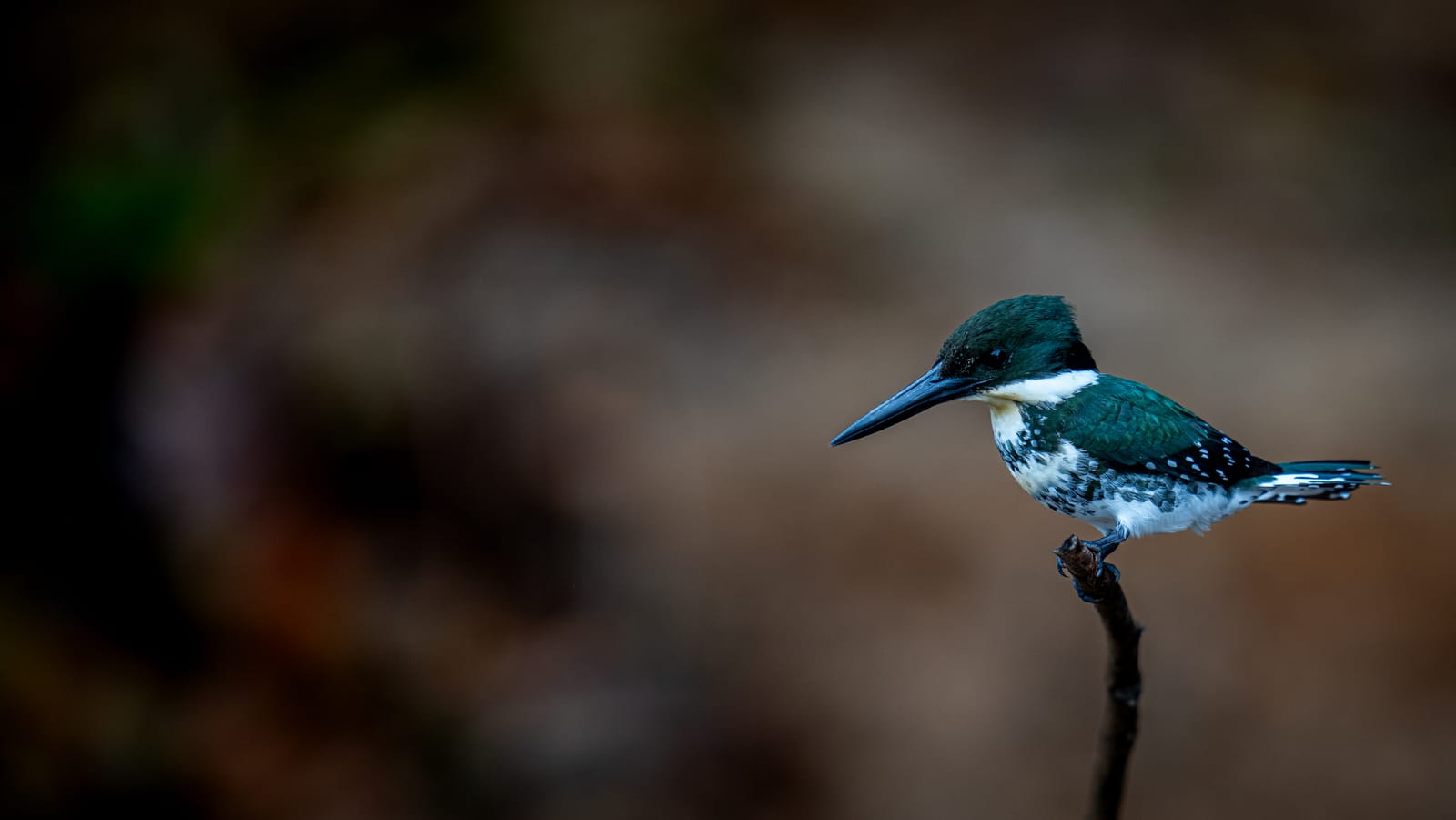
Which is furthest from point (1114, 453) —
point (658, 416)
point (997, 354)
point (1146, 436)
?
point (658, 416)

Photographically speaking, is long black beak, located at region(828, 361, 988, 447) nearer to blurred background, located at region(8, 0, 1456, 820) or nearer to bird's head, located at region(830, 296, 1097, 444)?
bird's head, located at region(830, 296, 1097, 444)

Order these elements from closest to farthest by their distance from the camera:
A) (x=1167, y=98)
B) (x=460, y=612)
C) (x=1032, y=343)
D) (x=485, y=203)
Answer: (x=1032, y=343), (x=460, y=612), (x=485, y=203), (x=1167, y=98)

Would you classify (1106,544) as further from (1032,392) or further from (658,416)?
(658,416)

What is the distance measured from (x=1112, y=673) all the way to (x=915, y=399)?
0.60 meters

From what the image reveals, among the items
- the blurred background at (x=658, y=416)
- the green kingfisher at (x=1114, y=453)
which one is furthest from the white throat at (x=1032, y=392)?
the blurred background at (x=658, y=416)

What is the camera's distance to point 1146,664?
4.45 metres

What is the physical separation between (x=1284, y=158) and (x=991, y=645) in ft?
10.7

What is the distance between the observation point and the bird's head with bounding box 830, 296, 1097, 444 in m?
1.07

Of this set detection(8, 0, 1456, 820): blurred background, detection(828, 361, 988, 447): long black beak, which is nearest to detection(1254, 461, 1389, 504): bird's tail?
detection(828, 361, 988, 447): long black beak

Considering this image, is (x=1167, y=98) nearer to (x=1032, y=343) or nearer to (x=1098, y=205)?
(x=1098, y=205)

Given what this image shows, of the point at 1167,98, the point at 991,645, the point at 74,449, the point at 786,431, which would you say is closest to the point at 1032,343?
the point at 991,645

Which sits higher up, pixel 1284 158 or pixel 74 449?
pixel 1284 158

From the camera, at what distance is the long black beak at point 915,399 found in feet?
3.42

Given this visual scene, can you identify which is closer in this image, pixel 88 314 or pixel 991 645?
pixel 991 645
